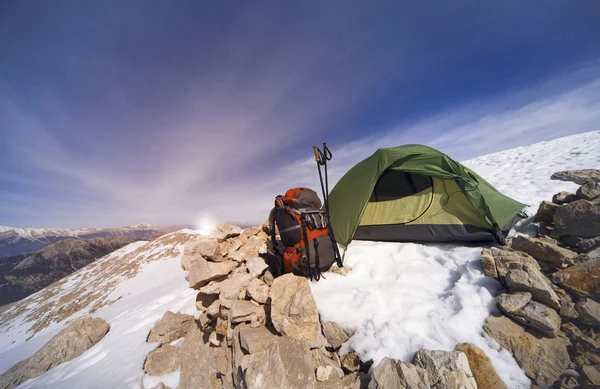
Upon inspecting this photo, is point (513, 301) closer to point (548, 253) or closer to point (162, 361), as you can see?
point (548, 253)

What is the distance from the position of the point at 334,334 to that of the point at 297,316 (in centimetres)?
71

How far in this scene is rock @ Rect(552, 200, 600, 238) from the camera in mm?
3691

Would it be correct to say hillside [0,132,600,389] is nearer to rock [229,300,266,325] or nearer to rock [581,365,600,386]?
rock [581,365,600,386]

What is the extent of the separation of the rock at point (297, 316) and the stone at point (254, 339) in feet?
0.81

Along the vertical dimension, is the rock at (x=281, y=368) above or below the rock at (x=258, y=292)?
below

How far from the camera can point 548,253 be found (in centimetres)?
344

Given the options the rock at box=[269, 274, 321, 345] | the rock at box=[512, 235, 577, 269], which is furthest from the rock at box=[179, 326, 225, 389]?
the rock at box=[512, 235, 577, 269]

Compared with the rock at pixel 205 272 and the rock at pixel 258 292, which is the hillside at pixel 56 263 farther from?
the rock at pixel 258 292

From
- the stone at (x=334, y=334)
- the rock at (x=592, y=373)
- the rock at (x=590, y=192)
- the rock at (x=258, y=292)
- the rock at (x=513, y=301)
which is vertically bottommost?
the rock at (x=592, y=373)

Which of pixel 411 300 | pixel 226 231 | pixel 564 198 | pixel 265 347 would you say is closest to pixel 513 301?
pixel 411 300

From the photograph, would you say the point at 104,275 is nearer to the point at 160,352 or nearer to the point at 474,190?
the point at 160,352

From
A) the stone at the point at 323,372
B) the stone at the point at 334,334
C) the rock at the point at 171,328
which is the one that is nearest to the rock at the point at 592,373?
the stone at the point at 334,334

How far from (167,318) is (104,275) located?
99.5 ft

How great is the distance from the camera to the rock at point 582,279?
2830mm
